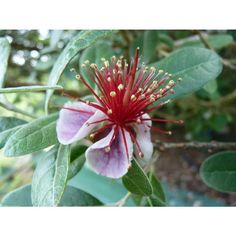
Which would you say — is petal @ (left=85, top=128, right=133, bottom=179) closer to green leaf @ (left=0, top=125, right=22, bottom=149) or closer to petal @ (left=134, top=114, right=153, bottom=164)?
petal @ (left=134, top=114, right=153, bottom=164)

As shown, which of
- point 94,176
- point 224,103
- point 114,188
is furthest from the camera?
point 224,103

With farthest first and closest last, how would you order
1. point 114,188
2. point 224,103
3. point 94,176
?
1. point 224,103
2. point 94,176
3. point 114,188

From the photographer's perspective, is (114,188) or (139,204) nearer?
(139,204)

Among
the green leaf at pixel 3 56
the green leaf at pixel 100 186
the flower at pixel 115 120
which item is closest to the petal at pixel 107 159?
the flower at pixel 115 120

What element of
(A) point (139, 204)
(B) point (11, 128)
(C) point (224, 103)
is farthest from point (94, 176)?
(C) point (224, 103)

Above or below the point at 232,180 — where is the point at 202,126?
below

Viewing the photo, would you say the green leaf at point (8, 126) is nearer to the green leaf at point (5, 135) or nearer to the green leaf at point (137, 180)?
the green leaf at point (5, 135)

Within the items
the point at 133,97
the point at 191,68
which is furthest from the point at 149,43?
the point at 133,97

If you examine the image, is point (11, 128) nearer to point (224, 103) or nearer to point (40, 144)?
point (40, 144)
